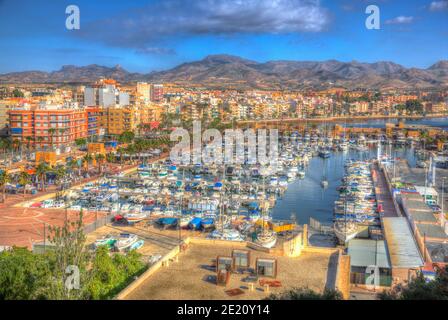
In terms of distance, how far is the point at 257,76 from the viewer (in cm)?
11750

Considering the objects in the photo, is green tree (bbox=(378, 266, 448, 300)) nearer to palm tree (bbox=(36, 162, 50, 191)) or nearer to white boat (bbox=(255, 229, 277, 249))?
white boat (bbox=(255, 229, 277, 249))

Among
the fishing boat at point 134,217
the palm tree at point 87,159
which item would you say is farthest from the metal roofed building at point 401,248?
the palm tree at point 87,159

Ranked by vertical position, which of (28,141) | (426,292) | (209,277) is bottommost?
(209,277)

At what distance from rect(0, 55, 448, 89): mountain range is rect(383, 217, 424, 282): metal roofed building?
80558 millimetres

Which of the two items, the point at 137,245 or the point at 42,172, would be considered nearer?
the point at 137,245

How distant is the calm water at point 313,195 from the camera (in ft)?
44.3

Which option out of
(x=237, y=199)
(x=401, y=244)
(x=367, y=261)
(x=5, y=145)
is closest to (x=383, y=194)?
(x=237, y=199)

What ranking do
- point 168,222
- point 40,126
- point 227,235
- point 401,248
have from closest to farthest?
1. point 401,248
2. point 227,235
3. point 168,222
4. point 40,126

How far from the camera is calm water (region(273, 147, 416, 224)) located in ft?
44.3

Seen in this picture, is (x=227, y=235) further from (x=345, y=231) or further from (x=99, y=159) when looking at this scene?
(x=99, y=159)

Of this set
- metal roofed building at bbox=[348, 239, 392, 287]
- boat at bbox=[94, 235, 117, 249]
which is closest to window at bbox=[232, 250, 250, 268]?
metal roofed building at bbox=[348, 239, 392, 287]

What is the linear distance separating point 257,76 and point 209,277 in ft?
375

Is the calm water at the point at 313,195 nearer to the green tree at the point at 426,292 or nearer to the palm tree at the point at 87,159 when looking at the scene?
the palm tree at the point at 87,159
